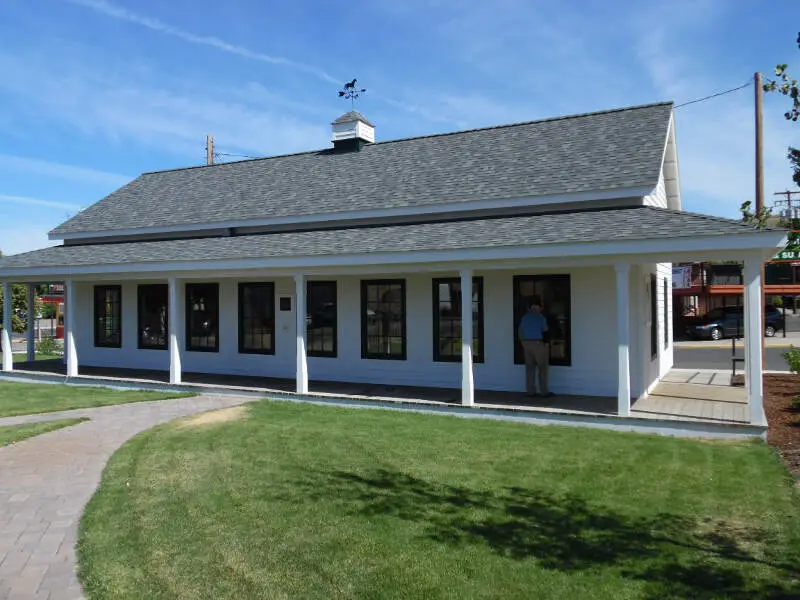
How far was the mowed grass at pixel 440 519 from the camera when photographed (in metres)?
4.49

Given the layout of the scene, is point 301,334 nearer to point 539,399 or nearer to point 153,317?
point 539,399

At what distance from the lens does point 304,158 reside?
1833 cm

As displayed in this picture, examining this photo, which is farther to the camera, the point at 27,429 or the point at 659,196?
the point at 659,196

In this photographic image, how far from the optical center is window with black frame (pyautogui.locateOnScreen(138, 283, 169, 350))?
1620 centimetres

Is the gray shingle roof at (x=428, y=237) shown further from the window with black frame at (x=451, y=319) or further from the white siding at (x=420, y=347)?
the window with black frame at (x=451, y=319)

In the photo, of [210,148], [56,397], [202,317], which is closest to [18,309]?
[210,148]

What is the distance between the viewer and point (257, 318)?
1488 cm

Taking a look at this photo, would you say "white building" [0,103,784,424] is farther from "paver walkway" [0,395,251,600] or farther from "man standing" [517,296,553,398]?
"paver walkway" [0,395,251,600]

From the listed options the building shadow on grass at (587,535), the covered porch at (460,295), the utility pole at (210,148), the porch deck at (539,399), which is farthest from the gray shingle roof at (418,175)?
the utility pole at (210,148)

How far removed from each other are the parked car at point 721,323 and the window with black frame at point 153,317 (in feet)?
83.1

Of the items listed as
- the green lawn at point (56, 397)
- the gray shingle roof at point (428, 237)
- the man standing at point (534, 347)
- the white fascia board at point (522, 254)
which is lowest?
the green lawn at point (56, 397)

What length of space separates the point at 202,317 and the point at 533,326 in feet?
27.3

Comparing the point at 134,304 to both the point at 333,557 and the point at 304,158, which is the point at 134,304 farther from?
the point at 333,557

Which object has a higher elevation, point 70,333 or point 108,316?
point 108,316
